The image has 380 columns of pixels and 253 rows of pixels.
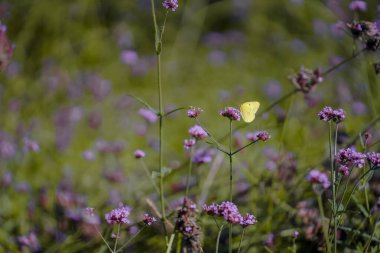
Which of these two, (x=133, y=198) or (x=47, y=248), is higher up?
(x=133, y=198)

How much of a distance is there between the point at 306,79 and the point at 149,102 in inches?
86.2

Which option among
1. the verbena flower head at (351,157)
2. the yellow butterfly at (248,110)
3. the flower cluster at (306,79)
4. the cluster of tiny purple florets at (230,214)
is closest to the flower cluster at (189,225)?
the cluster of tiny purple florets at (230,214)

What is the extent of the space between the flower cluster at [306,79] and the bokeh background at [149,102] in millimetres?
167

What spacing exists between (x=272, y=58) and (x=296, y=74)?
10.4ft

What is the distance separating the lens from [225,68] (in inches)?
177

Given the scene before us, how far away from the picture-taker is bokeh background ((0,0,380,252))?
72.2 inches

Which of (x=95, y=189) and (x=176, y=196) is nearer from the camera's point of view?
(x=176, y=196)

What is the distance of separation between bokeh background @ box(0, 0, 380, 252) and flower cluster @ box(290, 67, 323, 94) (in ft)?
0.55

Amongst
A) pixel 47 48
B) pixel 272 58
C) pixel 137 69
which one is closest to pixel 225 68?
pixel 272 58

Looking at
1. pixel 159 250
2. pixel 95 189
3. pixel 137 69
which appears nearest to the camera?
pixel 159 250

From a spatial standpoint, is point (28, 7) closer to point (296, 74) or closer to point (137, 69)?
point (137, 69)

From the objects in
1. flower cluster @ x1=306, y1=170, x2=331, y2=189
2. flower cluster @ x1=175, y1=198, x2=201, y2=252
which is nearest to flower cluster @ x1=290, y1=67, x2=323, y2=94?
flower cluster @ x1=306, y1=170, x2=331, y2=189

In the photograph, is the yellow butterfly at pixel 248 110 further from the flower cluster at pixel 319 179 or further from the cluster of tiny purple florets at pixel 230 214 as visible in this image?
the flower cluster at pixel 319 179

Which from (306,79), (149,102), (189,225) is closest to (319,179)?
(306,79)
